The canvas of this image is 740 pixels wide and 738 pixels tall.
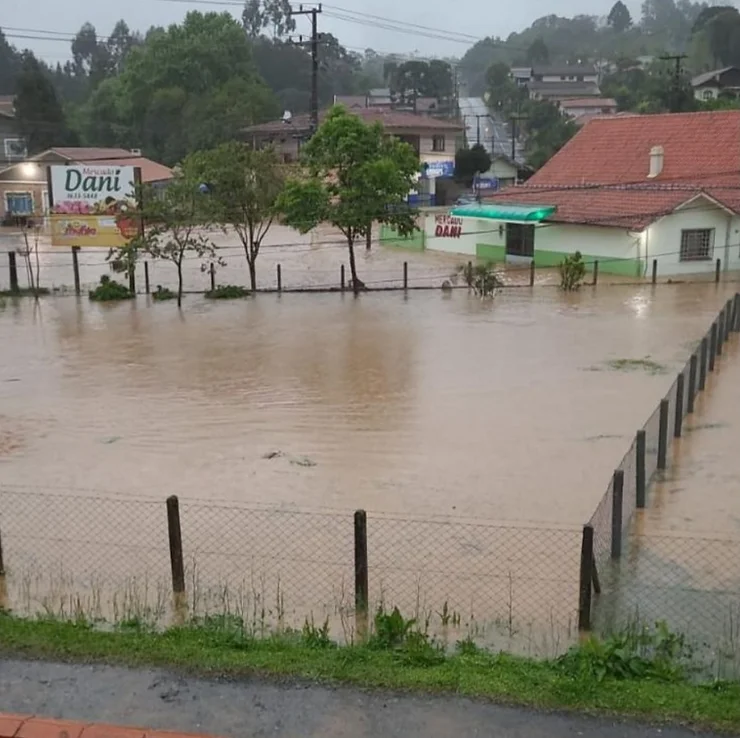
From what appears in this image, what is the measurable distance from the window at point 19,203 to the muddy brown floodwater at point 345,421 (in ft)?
107

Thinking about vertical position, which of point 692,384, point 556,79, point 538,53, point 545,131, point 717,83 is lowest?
point 692,384

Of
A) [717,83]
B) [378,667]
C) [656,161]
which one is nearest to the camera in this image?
[378,667]

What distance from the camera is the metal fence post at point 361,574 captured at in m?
7.28

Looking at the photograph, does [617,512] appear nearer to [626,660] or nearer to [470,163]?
[626,660]

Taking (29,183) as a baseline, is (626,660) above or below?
below

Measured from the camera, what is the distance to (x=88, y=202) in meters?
31.5

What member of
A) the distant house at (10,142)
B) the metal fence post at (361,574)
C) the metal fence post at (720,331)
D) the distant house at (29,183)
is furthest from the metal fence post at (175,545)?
the distant house at (10,142)

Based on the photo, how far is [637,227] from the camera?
31203 mm

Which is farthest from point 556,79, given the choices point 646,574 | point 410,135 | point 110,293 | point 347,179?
point 646,574

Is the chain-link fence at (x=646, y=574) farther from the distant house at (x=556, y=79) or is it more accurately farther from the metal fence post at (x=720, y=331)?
the distant house at (x=556, y=79)

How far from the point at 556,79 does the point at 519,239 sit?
333 ft

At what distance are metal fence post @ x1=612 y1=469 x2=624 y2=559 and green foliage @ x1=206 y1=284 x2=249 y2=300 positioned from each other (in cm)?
2104

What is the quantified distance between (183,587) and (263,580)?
30.3 inches

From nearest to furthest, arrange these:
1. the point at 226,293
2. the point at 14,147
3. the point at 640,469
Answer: the point at 640,469 < the point at 226,293 < the point at 14,147
